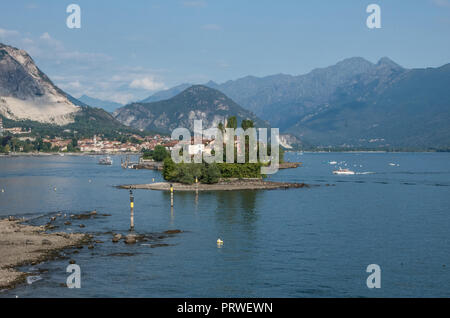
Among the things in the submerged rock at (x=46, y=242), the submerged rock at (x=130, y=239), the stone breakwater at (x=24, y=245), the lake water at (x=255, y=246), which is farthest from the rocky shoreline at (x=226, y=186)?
the submerged rock at (x=46, y=242)

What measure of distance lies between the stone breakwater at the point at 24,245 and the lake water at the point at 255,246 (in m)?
2.19

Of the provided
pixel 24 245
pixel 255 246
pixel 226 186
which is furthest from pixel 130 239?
pixel 226 186

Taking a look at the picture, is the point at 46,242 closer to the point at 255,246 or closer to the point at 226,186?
the point at 255,246

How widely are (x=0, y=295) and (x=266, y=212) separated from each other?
59.1 m

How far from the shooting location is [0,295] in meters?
47.9

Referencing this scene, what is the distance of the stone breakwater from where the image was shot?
53.9 m

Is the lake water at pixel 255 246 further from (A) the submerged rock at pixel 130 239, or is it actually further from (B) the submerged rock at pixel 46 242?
(B) the submerged rock at pixel 46 242

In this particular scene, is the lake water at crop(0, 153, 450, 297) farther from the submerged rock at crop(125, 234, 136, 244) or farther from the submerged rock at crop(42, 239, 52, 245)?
the submerged rock at crop(42, 239, 52, 245)

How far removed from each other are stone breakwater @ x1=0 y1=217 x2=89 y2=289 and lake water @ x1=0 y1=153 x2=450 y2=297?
2.19 m

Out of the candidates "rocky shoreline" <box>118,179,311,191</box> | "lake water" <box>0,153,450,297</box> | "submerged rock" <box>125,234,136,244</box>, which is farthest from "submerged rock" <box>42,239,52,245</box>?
"rocky shoreline" <box>118,179,311,191</box>

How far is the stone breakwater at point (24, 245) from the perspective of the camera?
177 feet

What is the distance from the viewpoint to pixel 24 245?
217 ft

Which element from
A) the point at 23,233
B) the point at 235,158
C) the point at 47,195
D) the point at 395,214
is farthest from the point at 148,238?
the point at 235,158

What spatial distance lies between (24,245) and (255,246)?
94.3 feet
